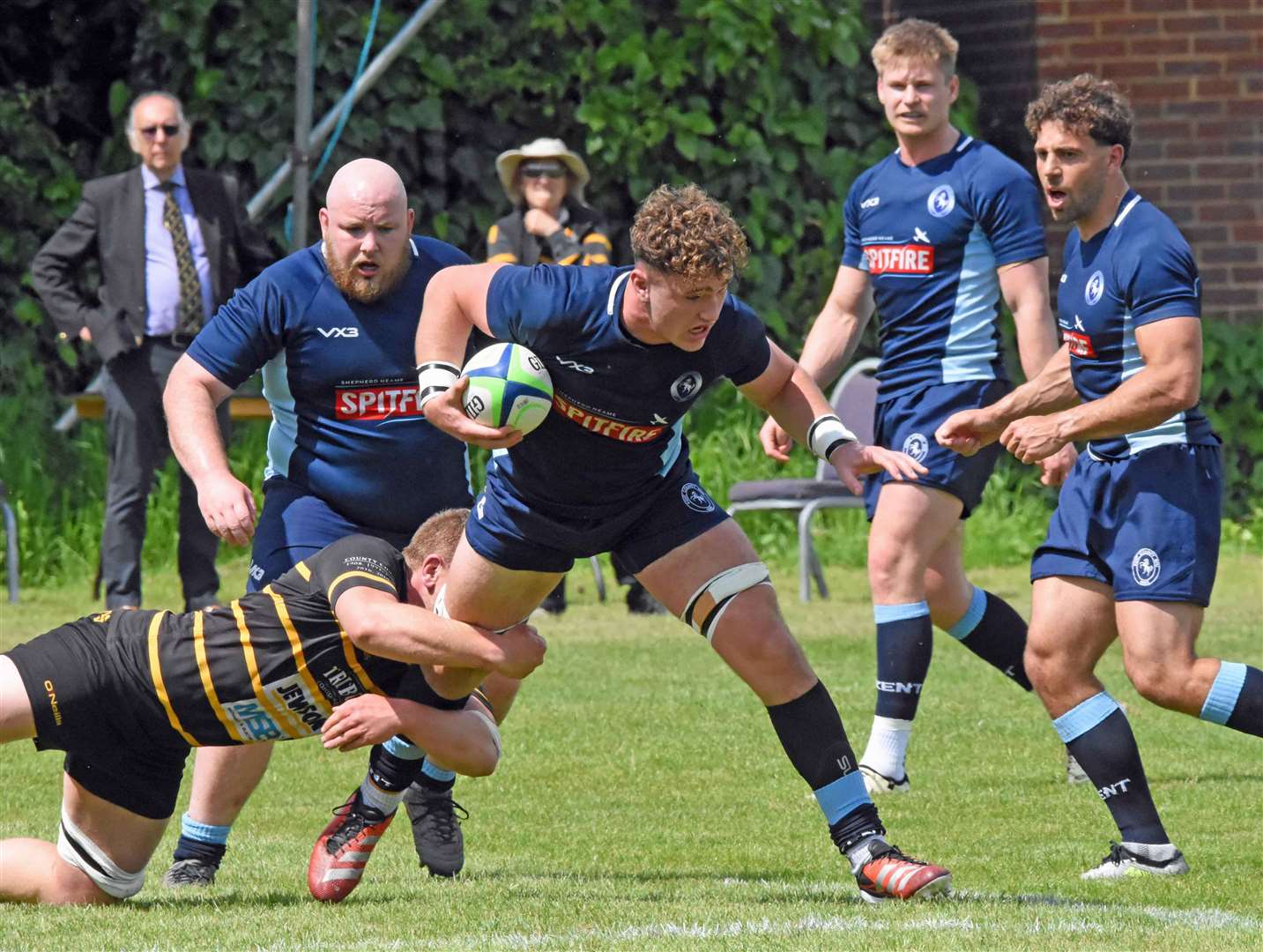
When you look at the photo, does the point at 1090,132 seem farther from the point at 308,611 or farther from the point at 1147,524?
the point at 308,611

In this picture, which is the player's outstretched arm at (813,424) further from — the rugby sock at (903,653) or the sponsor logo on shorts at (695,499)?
the rugby sock at (903,653)

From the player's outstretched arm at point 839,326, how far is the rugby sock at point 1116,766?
211cm

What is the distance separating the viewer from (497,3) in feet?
47.3

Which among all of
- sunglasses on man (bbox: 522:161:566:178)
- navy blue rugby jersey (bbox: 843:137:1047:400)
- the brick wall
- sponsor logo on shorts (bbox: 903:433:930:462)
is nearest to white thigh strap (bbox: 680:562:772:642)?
sponsor logo on shorts (bbox: 903:433:930:462)

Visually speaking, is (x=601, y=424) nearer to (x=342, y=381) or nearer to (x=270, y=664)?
(x=270, y=664)

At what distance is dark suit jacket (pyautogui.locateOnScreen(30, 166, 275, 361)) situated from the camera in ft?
35.5

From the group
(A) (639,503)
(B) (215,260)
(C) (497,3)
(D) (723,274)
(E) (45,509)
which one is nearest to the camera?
(D) (723,274)

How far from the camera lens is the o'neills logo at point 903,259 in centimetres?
771

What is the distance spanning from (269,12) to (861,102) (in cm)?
404

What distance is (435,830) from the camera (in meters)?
6.18

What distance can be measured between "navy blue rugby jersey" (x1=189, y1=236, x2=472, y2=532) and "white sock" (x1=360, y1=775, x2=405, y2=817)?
0.95 metres

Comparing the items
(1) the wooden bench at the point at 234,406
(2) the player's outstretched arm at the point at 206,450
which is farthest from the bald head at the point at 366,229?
(1) the wooden bench at the point at 234,406

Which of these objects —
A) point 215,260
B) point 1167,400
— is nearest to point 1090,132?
point 1167,400

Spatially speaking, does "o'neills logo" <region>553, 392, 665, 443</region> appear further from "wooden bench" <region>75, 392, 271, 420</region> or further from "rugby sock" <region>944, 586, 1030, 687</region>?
"wooden bench" <region>75, 392, 271, 420</region>
